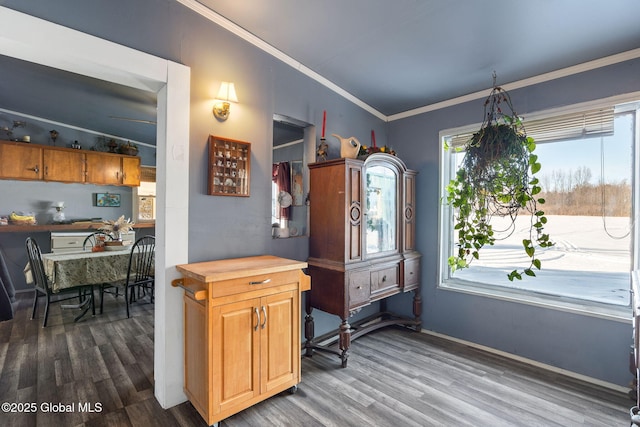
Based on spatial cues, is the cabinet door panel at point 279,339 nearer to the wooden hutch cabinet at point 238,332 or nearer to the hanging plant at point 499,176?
the wooden hutch cabinet at point 238,332

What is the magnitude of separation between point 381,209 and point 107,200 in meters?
4.95

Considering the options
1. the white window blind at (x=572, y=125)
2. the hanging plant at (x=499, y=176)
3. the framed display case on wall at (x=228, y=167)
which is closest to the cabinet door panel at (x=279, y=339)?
the framed display case on wall at (x=228, y=167)

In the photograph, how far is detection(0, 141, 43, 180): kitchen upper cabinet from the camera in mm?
4039

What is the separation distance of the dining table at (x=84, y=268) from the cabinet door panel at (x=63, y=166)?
1643 mm

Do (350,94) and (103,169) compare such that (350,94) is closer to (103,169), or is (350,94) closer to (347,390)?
(347,390)

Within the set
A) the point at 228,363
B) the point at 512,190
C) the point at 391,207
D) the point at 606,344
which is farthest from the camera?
the point at 391,207

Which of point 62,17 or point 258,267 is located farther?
point 258,267

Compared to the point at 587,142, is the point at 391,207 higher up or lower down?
lower down

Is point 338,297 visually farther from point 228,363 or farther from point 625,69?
point 625,69

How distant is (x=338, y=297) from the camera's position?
238cm

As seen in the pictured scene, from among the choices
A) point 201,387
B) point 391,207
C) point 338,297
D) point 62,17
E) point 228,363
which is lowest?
point 201,387

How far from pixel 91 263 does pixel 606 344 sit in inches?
189

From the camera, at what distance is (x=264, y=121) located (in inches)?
94.1

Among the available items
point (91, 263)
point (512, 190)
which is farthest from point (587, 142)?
point (91, 263)
